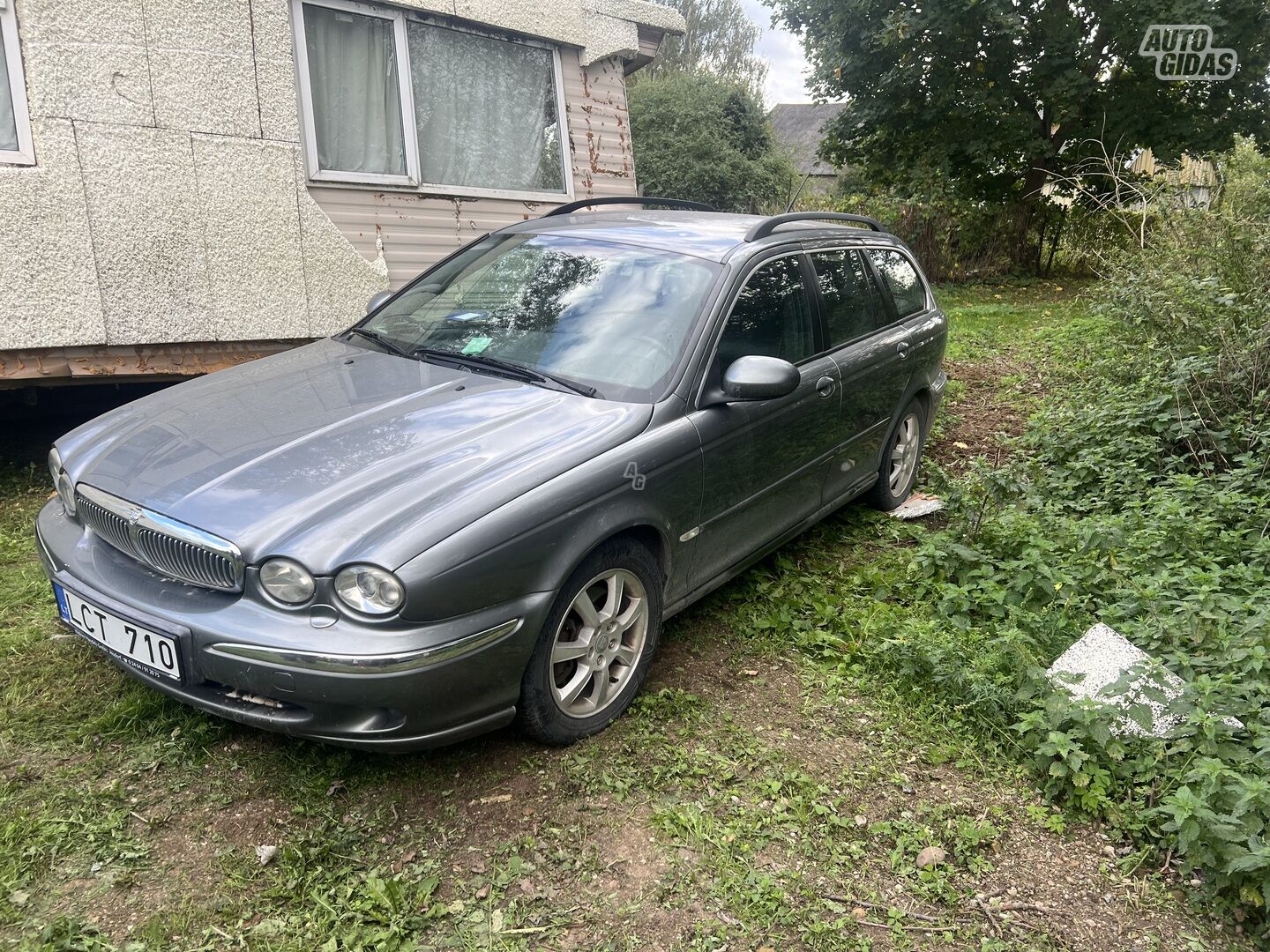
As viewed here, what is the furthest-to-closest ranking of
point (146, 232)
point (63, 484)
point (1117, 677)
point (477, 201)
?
point (477, 201), point (146, 232), point (1117, 677), point (63, 484)

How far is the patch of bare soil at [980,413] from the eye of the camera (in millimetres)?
6316

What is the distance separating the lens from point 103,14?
17.3 feet

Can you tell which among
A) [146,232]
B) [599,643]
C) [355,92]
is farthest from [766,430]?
[355,92]

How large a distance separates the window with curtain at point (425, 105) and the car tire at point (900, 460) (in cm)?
417

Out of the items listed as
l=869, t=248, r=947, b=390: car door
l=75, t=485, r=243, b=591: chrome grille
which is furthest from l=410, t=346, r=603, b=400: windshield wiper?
l=869, t=248, r=947, b=390: car door

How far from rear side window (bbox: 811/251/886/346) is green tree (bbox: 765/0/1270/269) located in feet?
38.2

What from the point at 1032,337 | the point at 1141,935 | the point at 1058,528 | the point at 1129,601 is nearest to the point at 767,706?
the point at 1141,935

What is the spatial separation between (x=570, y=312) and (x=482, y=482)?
1.17 meters

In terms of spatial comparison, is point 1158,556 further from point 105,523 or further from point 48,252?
point 48,252

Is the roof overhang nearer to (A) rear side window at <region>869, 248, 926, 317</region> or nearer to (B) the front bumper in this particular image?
(A) rear side window at <region>869, 248, 926, 317</region>

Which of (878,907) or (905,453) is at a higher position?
(905,453)

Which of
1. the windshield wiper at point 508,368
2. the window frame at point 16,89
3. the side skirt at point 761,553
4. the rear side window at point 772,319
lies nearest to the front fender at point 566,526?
the side skirt at point 761,553

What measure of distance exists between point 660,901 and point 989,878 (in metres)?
0.97

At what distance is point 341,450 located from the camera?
2.77m
